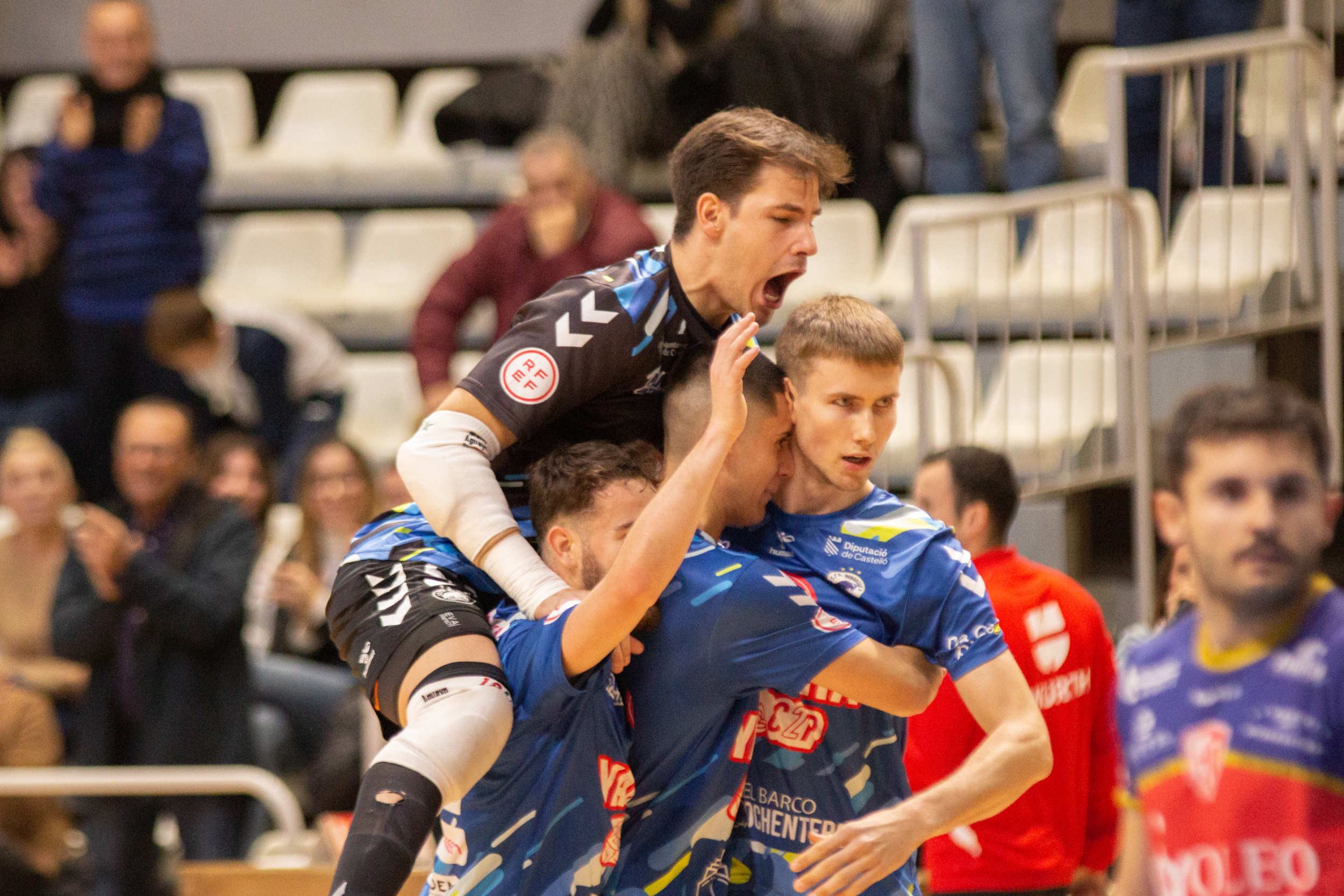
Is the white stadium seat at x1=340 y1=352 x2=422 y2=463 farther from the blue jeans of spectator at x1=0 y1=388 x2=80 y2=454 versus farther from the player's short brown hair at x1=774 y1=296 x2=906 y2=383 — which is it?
the player's short brown hair at x1=774 y1=296 x2=906 y2=383

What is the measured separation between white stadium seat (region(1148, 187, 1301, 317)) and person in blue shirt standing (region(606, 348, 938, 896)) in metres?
3.53

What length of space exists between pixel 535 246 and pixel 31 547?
205 cm

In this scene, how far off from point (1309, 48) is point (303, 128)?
499 centimetres

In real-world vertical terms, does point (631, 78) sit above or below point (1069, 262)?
above

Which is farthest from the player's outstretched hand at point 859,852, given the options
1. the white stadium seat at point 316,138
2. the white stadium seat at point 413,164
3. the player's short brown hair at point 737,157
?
the white stadium seat at point 316,138

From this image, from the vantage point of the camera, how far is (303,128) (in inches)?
356

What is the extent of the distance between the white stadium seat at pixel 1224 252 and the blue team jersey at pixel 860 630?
3.45 meters

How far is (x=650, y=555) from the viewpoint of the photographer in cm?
260

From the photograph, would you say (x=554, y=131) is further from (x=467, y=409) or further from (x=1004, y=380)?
(x=467, y=409)

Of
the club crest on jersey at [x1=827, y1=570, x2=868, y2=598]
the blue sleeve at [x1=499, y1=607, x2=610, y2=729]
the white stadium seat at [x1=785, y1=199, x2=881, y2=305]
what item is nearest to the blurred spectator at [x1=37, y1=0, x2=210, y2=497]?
the white stadium seat at [x1=785, y1=199, x2=881, y2=305]

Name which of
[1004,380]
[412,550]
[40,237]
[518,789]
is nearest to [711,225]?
[412,550]

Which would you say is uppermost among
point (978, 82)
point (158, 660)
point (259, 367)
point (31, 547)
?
point (978, 82)

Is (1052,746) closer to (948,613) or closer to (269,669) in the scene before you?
(948,613)

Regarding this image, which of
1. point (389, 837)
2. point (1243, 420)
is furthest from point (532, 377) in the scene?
point (1243, 420)
